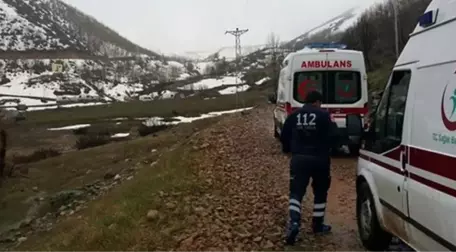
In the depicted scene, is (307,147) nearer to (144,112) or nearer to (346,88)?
(346,88)

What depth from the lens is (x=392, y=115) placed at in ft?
18.4

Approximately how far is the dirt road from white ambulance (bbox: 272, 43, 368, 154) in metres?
1.47

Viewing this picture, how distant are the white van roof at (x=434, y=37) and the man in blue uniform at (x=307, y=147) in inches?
56.6

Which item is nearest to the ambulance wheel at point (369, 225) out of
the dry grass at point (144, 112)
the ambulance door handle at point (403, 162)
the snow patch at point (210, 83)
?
the ambulance door handle at point (403, 162)

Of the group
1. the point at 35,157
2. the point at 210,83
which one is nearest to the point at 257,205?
the point at 35,157

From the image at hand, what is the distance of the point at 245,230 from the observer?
763 centimetres

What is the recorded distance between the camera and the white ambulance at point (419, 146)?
416cm

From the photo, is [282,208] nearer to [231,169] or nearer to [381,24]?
[231,169]

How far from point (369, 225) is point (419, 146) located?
1.94 meters

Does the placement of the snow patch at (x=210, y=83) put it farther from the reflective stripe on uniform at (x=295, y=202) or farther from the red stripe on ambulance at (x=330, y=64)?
the reflective stripe on uniform at (x=295, y=202)

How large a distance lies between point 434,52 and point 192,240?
166 inches

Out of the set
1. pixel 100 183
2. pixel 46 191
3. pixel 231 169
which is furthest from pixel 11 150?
pixel 231 169

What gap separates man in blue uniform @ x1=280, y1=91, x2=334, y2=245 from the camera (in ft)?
21.5

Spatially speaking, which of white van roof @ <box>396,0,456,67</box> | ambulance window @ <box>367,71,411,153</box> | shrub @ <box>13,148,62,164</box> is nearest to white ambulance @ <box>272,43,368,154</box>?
ambulance window @ <box>367,71,411,153</box>
